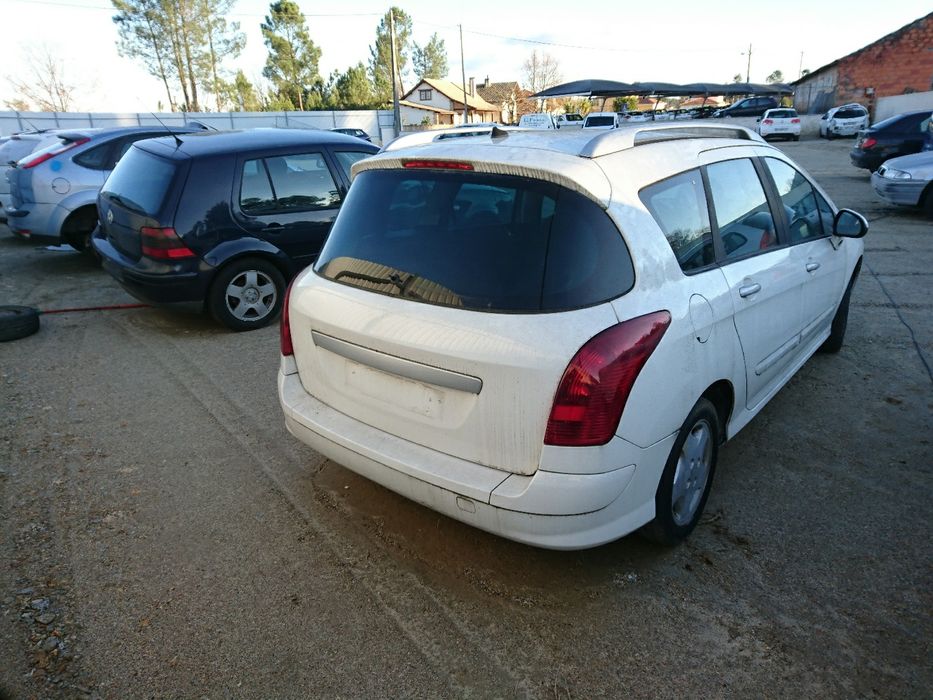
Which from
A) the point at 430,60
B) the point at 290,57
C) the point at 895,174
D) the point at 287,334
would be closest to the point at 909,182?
the point at 895,174

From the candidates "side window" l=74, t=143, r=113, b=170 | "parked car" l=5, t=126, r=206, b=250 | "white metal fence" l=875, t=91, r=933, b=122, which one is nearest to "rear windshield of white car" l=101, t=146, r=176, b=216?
"parked car" l=5, t=126, r=206, b=250

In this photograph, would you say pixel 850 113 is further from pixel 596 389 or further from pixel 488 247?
pixel 596 389

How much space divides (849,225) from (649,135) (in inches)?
85.6

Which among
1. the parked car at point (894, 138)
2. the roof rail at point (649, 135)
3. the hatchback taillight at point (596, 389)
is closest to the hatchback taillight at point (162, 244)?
the roof rail at point (649, 135)

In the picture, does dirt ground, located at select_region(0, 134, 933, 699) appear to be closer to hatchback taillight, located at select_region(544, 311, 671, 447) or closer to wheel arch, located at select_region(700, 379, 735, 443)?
wheel arch, located at select_region(700, 379, 735, 443)

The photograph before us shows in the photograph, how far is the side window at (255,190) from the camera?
595 centimetres

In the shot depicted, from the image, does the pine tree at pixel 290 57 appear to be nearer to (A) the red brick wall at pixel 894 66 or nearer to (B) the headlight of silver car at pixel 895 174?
(A) the red brick wall at pixel 894 66

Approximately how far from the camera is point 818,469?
3.62m

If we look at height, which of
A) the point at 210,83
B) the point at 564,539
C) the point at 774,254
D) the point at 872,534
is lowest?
the point at 872,534

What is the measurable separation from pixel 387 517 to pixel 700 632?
4.88 ft

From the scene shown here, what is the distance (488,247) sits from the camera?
256cm

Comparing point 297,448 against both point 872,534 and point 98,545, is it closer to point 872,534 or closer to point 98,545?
point 98,545

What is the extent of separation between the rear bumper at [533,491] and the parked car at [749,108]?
157 ft

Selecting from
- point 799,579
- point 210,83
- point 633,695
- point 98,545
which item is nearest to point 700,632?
point 633,695
